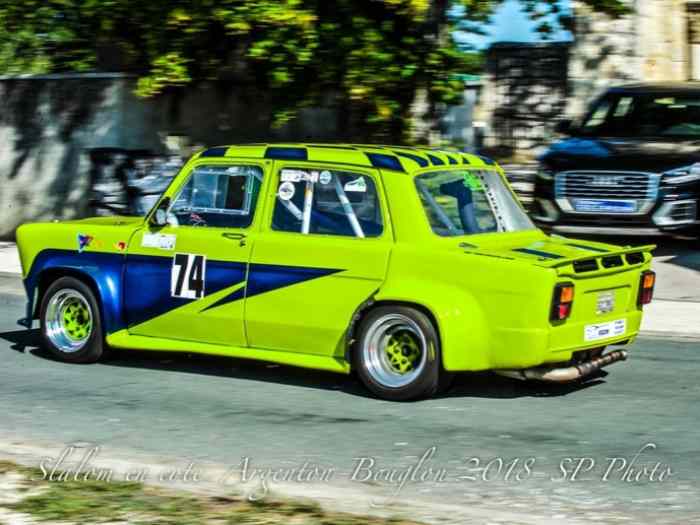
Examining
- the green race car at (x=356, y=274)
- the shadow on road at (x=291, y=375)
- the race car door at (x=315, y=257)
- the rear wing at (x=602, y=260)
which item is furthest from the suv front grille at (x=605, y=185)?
the race car door at (x=315, y=257)

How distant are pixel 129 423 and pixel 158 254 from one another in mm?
1871

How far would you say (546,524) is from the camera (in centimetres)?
596

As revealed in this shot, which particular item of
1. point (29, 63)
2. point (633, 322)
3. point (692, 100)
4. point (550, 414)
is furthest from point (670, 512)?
point (29, 63)

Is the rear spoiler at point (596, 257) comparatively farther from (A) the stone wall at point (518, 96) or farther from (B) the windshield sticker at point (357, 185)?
(A) the stone wall at point (518, 96)

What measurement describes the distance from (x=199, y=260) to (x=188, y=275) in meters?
0.14

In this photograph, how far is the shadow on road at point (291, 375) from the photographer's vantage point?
950 centimetres

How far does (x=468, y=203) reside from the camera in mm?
9586

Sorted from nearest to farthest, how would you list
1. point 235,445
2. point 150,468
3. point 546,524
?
point 546,524
point 150,468
point 235,445

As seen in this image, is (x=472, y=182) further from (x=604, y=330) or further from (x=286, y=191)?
(x=604, y=330)

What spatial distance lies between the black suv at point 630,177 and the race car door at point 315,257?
7.27 meters

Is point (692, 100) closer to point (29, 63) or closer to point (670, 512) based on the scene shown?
point (670, 512)

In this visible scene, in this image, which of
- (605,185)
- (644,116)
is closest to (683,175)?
(605,185)

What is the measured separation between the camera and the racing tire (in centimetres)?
880

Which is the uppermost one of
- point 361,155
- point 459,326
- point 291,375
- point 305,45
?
point 305,45
